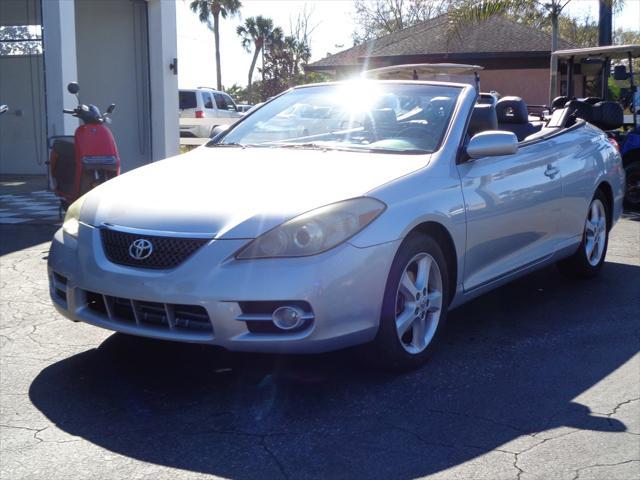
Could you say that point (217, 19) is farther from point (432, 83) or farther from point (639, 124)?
point (432, 83)

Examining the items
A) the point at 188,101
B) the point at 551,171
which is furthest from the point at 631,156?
the point at 188,101

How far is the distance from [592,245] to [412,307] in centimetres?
301

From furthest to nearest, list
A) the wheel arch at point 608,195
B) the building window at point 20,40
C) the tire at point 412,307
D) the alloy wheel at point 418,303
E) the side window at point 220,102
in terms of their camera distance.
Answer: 1. the side window at point 220,102
2. the building window at point 20,40
3. the wheel arch at point 608,195
4. the alloy wheel at point 418,303
5. the tire at point 412,307

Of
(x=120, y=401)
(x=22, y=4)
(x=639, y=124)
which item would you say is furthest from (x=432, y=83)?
(x=22, y=4)

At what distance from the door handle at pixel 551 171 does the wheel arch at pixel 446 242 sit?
1.41m

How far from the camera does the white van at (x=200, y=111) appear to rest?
2306 cm

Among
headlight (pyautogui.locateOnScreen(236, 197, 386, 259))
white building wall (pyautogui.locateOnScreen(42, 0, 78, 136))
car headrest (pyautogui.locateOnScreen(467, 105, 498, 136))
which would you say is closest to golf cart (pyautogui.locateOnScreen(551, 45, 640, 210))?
car headrest (pyautogui.locateOnScreen(467, 105, 498, 136))

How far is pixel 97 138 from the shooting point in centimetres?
866

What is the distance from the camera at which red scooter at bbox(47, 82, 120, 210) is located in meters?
8.59

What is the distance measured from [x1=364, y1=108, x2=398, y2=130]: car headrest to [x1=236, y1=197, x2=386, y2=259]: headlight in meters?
1.36

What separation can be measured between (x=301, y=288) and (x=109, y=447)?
1.06 metres

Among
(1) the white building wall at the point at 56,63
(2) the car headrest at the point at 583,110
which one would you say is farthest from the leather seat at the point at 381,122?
(1) the white building wall at the point at 56,63

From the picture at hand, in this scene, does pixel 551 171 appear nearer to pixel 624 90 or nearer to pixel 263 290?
pixel 263 290

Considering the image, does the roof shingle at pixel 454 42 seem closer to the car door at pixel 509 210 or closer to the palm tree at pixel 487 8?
the palm tree at pixel 487 8
